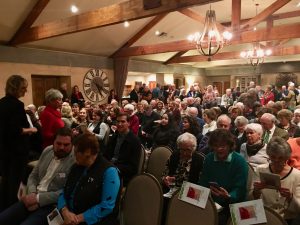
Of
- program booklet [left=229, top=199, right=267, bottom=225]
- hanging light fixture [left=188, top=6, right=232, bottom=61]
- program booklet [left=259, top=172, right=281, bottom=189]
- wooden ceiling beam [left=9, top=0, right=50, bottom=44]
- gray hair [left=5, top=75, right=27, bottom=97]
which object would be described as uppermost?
wooden ceiling beam [left=9, top=0, right=50, bottom=44]

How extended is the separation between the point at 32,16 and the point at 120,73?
3.97 metres

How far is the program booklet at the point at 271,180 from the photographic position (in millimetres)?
1721

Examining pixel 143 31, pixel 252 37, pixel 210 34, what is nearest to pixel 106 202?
pixel 210 34

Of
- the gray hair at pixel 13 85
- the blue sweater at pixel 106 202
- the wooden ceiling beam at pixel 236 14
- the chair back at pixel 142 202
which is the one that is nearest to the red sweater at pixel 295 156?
the chair back at pixel 142 202

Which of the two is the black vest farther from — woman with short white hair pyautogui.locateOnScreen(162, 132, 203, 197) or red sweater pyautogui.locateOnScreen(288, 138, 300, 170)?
red sweater pyautogui.locateOnScreen(288, 138, 300, 170)

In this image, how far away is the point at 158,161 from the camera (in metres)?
2.93

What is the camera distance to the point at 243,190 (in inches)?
76.7

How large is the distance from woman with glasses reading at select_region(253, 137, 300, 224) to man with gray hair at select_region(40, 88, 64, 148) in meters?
2.04

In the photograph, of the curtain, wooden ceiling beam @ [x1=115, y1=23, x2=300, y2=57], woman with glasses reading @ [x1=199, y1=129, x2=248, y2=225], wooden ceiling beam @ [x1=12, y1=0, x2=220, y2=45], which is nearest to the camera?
woman with glasses reading @ [x1=199, y1=129, x2=248, y2=225]

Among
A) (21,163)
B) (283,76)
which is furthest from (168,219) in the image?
(283,76)

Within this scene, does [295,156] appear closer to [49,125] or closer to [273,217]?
[273,217]

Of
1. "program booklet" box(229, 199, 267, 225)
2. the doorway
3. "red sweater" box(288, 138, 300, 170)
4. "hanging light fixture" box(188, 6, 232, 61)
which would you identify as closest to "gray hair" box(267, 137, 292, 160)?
"program booklet" box(229, 199, 267, 225)

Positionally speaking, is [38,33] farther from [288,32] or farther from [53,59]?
[288,32]

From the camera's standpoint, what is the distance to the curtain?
9.52m
